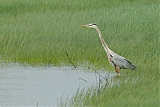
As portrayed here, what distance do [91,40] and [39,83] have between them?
3073 millimetres

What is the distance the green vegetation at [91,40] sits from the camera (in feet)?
28.2

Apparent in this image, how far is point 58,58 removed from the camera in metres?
11.8

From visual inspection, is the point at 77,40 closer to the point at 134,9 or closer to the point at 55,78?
the point at 55,78

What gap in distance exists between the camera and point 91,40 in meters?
12.9

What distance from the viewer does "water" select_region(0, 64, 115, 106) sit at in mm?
8820

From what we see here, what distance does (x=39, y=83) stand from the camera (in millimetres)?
10031

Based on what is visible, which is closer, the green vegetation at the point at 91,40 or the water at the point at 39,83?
the green vegetation at the point at 91,40

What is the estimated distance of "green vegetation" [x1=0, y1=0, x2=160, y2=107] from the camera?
8586 millimetres

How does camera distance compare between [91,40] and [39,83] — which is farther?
[91,40]

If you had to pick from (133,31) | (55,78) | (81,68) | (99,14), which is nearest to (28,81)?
(55,78)

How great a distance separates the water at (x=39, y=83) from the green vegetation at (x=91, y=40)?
20.2 inches

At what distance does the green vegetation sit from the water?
512 millimetres

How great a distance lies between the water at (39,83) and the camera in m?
8.82

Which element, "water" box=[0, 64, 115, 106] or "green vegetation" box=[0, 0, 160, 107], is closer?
"green vegetation" box=[0, 0, 160, 107]
